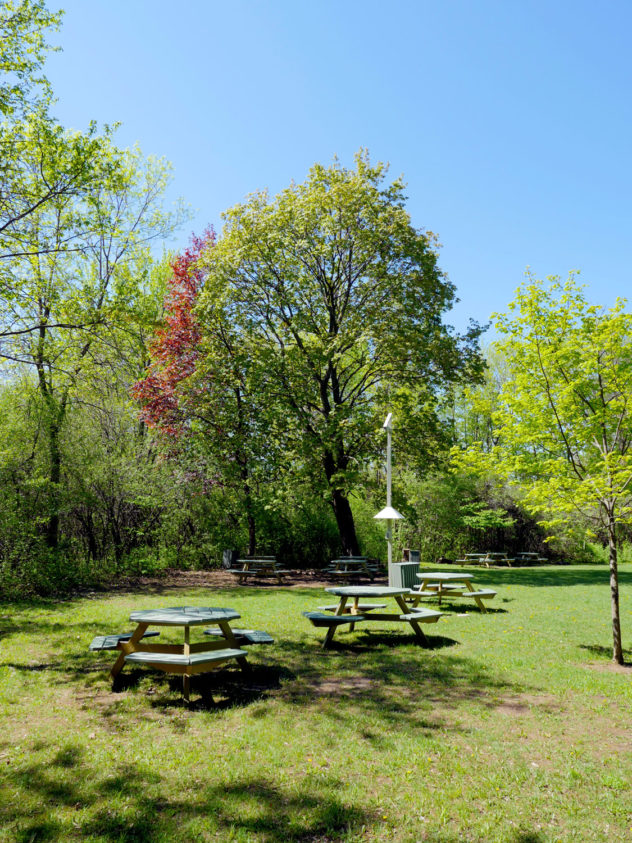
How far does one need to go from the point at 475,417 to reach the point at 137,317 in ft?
94.9

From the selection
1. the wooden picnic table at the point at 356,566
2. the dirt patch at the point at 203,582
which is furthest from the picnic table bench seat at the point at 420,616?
the wooden picnic table at the point at 356,566

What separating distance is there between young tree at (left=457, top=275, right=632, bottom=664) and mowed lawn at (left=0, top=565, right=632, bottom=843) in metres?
1.99

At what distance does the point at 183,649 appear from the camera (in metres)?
5.71

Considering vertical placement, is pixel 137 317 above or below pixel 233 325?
below

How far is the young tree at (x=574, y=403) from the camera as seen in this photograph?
7.16m

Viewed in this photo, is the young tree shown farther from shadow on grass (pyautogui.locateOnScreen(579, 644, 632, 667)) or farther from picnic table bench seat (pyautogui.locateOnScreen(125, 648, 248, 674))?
picnic table bench seat (pyautogui.locateOnScreen(125, 648, 248, 674))

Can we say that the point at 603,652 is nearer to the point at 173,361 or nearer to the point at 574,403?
the point at 574,403

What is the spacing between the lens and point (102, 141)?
31.6 ft

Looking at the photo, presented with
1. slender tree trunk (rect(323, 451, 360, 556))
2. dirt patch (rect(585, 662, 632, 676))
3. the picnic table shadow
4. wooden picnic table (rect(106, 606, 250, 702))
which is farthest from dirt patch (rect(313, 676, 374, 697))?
slender tree trunk (rect(323, 451, 360, 556))

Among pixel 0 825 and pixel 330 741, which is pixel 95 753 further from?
pixel 330 741

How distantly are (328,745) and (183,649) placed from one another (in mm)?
2153

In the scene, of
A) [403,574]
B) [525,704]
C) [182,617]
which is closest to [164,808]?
[182,617]

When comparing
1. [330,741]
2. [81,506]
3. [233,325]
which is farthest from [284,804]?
[233,325]

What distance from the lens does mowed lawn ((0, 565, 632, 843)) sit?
10.2 feet
